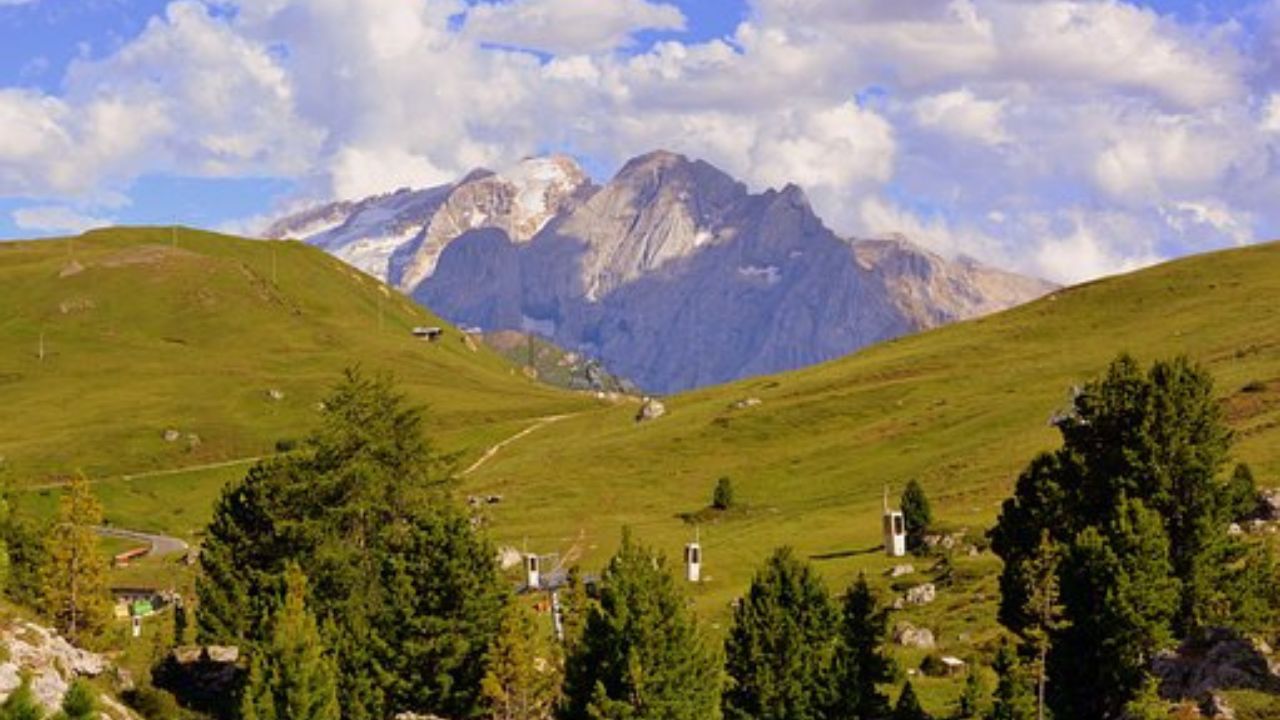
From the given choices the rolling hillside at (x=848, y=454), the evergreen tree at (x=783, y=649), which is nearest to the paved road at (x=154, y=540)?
the rolling hillside at (x=848, y=454)

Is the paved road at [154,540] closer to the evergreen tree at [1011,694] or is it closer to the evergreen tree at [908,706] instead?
the evergreen tree at [908,706]

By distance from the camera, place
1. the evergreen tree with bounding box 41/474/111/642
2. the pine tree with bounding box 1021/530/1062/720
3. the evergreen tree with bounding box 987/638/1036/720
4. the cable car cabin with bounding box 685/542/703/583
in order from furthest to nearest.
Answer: the cable car cabin with bounding box 685/542/703/583 → the evergreen tree with bounding box 41/474/111/642 → the evergreen tree with bounding box 987/638/1036/720 → the pine tree with bounding box 1021/530/1062/720

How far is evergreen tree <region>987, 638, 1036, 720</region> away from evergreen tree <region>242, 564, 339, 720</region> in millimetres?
28062

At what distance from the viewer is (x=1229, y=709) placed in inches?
1971

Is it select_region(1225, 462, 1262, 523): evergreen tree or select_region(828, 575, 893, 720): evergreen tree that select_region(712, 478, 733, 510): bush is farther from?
select_region(828, 575, 893, 720): evergreen tree

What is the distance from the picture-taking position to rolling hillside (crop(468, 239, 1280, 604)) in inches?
4579

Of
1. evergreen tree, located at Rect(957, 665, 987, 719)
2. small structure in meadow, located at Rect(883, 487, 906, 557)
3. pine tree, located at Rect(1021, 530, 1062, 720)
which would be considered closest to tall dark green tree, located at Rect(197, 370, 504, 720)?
evergreen tree, located at Rect(957, 665, 987, 719)

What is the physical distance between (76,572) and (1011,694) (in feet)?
196

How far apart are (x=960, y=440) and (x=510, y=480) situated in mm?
56346

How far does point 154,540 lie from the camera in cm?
18712

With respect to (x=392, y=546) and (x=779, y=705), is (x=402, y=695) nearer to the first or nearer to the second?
(x=392, y=546)

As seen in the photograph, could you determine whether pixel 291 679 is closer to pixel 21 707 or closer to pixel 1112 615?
pixel 21 707

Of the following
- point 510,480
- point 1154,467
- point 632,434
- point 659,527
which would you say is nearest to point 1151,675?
point 1154,467

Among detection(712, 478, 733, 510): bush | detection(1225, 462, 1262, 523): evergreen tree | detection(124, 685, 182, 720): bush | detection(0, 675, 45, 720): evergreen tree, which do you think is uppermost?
detection(712, 478, 733, 510): bush
